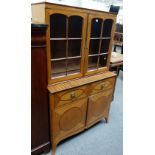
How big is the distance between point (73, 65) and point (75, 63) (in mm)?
30

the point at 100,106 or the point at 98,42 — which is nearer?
the point at 98,42

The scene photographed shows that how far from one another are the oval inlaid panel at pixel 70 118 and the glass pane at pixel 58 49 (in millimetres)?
567

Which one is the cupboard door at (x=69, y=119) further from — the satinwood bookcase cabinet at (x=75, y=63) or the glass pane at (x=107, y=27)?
the glass pane at (x=107, y=27)

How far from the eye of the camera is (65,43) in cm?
131

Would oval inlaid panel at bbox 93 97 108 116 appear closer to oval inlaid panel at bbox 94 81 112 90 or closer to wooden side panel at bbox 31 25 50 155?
oval inlaid panel at bbox 94 81 112 90

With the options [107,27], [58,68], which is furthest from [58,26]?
[107,27]

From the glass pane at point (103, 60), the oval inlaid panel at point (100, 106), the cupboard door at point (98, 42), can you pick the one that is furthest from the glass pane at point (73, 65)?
the oval inlaid panel at point (100, 106)

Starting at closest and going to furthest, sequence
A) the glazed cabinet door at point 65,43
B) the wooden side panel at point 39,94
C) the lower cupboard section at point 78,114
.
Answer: the wooden side panel at point 39,94 < the glazed cabinet door at point 65,43 < the lower cupboard section at point 78,114

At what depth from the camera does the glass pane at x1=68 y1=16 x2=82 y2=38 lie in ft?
4.25

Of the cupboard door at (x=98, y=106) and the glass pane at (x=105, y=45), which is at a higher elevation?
the glass pane at (x=105, y=45)

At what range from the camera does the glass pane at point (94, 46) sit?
5.05ft

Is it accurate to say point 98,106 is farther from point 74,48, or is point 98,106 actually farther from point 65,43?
point 65,43
